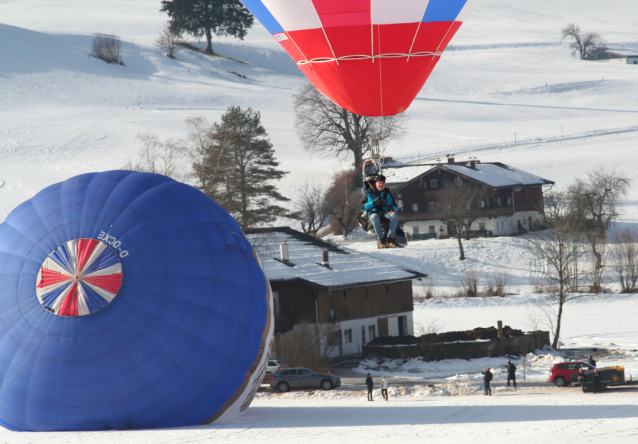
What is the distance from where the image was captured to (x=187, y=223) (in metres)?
19.0

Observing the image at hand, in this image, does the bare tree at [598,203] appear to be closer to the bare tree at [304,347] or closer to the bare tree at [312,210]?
the bare tree at [312,210]

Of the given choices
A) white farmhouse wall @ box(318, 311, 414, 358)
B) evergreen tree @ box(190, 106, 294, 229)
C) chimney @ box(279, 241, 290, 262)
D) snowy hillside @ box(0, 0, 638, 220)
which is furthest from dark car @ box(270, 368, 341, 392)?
snowy hillside @ box(0, 0, 638, 220)

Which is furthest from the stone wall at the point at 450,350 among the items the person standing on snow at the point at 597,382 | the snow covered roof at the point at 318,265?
the person standing on snow at the point at 597,382

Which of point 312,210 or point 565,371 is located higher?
point 312,210

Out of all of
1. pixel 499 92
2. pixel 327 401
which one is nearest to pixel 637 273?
pixel 327 401

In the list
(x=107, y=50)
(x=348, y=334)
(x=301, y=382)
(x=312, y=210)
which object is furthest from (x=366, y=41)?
(x=107, y=50)

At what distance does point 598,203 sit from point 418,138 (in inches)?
1343

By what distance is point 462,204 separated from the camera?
6631 cm

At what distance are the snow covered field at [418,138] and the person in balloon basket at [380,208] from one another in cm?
455

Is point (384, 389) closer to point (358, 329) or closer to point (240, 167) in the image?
point (358, 329)

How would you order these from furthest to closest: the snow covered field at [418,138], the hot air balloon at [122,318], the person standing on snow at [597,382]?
the person standing on snow at [597,382] < the snow covered field at [418,138] < the hot air balloon at [122,318]

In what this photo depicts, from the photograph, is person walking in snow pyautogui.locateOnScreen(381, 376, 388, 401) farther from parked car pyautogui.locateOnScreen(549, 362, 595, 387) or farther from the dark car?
parked car pyautogui.locateOnScreen(549, 362, 595, 387)

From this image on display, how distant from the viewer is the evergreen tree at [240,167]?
43.0 metres

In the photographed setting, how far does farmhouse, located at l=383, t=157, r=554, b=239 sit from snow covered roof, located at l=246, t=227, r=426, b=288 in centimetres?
2944
